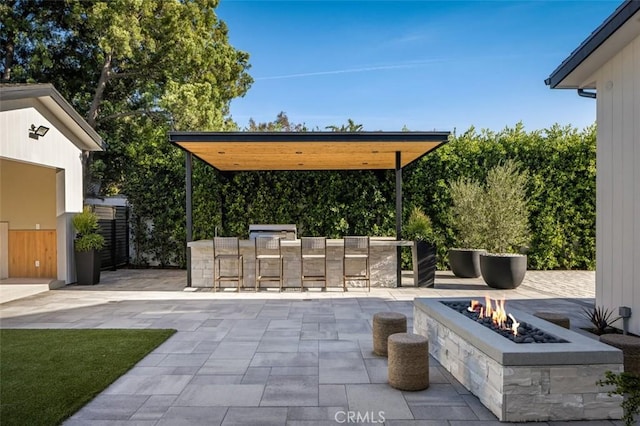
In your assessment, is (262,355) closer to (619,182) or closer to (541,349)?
(541,349)

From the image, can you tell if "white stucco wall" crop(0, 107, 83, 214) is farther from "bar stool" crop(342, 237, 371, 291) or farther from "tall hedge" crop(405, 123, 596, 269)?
"tall hedge" crop(405, 123, 596, 269)

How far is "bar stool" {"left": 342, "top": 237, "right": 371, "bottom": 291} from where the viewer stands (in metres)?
7.86

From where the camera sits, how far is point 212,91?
1409 cm

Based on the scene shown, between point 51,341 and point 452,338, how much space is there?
4.27 metres

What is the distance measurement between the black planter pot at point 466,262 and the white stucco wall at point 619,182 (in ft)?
12.8

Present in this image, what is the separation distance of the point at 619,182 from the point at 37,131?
8.85m

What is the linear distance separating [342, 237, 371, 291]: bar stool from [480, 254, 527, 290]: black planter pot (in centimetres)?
233

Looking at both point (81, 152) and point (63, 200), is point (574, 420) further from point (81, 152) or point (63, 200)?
point (81, 152)

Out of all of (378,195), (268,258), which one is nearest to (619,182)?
(268,258)

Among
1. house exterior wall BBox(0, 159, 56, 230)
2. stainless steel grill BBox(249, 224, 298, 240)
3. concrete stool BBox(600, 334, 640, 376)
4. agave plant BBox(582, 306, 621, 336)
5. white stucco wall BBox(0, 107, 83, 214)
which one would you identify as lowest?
agave plant BBox(582, 306, 621, 336)

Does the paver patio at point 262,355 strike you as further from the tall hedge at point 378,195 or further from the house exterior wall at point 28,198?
the tall hedge at point 378,195

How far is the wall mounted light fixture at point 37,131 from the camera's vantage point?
24.3 feet

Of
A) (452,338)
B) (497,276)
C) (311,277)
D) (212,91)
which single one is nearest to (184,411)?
(452,338)

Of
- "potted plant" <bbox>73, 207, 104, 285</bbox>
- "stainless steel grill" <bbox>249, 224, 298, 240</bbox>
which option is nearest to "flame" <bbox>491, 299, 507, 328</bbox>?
"stainless steel grill" <bbox>249, 224, 298, 240</bbox>
